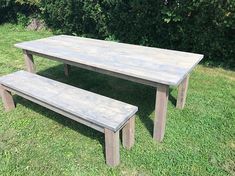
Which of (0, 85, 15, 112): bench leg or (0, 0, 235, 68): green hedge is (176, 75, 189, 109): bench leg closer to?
(0, 0, 235, 68): green hedge

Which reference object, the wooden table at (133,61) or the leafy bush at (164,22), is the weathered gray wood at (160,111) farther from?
the leafy bush at (164,22)

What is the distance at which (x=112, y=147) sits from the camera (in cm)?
243

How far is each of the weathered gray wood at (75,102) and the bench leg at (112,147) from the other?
0.28 feet

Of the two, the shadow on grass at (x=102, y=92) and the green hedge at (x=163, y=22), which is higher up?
the green hedge at (x=163, y=22)

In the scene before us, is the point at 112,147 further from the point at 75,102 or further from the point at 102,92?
the point at 102,92

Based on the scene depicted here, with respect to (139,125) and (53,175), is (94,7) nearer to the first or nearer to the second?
(139,125)

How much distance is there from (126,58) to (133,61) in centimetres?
16

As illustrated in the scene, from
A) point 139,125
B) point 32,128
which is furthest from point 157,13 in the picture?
point 32,128

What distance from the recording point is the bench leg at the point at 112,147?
2352 millimetres

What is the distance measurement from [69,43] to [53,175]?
2.20m

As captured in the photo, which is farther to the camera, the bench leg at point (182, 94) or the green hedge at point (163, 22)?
the green hedge at point (163, 22)

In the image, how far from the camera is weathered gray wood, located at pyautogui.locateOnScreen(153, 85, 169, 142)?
8.43ft

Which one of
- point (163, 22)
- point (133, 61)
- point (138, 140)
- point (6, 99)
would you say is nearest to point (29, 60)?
point (6, 99)

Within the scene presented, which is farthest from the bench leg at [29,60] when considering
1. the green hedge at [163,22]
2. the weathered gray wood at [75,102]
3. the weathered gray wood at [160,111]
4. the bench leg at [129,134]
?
the green hedge at [163,22]
